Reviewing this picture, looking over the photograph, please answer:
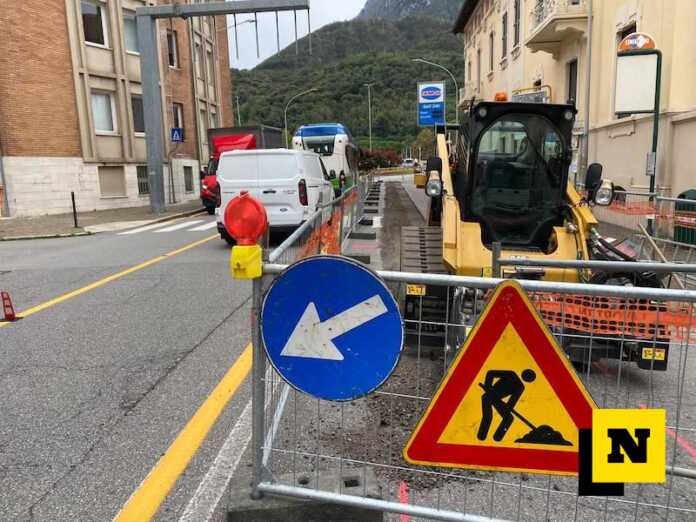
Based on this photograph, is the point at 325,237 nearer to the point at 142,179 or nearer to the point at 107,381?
the point at 107,381

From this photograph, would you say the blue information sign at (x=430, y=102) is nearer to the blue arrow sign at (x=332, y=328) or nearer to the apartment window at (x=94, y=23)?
the apartment window at (x=94, y=23)

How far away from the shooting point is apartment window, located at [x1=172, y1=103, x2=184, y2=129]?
30312mm

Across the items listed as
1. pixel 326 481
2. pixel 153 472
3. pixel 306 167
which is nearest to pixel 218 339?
pixel 153 472

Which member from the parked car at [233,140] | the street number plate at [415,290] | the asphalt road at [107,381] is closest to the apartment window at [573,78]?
the parked car at [233,140]

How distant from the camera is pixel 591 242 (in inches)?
238

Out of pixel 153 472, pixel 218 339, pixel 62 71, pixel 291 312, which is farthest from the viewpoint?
pixel 62 71

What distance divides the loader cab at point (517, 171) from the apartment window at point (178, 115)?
1054 inches

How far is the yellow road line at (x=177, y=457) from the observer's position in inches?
116

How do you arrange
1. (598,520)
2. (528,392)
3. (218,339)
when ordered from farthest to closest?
(218,339), (598,520), (528,392)

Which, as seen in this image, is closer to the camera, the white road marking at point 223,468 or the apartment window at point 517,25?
the white road marking at point 223,468

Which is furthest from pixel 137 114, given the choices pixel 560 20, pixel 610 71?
pixel 610 71

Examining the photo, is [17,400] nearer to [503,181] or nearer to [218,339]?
[218,339]

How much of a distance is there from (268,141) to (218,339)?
737 inches

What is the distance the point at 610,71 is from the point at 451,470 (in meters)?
15.5
